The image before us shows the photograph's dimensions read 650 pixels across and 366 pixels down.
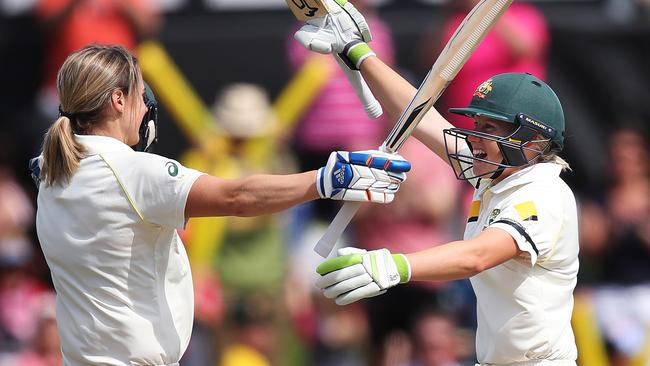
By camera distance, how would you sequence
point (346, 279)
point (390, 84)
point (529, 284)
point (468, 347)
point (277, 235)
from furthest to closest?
point (277, 235), point (468, 347), point (390, 84), point (529, 284), point (346, 279)

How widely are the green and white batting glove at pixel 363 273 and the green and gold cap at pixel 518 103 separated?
2.52ft

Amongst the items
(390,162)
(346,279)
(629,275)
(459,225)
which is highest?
(390,162)

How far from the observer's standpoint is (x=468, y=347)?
7.52 metres

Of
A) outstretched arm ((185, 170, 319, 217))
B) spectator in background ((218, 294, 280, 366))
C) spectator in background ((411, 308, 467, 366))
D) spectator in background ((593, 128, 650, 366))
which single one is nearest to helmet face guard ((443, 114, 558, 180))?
outstretched arm ((185, 170, 319, 217))

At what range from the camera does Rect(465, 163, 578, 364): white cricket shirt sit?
170 inches

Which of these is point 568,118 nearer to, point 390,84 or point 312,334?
point 312,334

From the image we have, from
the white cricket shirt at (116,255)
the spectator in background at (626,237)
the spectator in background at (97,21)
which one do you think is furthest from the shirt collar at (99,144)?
the spectator in background at (626,237)

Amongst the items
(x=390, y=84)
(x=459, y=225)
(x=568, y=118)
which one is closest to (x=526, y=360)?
(x=390, y=84)

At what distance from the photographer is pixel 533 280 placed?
4.36 meters

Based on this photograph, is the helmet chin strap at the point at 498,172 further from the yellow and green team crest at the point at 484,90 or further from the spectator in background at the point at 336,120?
the spectator in background at the point at 336,120

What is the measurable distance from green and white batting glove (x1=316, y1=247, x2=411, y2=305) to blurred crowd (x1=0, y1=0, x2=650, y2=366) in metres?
3.55

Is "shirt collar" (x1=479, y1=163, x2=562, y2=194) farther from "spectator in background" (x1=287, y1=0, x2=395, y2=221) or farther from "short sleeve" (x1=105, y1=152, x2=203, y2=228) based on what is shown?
"spectator in background" (x1=287, y1=0, x2=395, y2=221)

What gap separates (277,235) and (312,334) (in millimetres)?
701

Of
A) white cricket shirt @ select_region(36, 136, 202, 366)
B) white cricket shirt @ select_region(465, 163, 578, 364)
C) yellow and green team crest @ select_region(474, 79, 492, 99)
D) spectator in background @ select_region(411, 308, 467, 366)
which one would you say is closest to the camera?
white cricket shirt @ select_region(36, 136, 202, 366)
